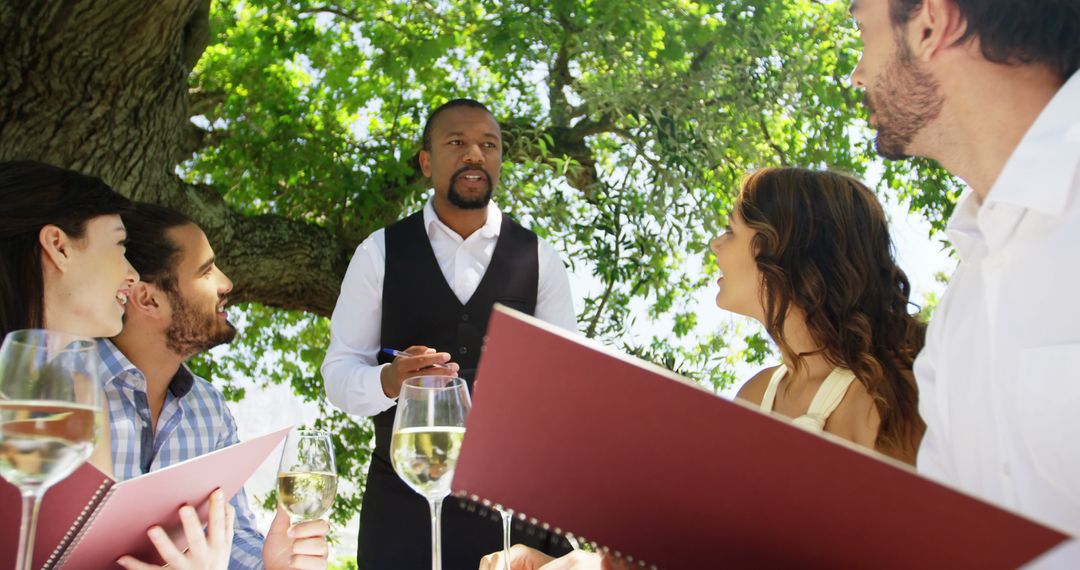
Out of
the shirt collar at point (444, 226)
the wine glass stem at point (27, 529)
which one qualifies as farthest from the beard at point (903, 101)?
the shirt collar at point (444, 226)

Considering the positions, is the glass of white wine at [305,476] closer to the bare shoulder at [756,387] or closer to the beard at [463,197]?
the bare shoulder at [756,387]

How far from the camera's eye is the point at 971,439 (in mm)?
1324

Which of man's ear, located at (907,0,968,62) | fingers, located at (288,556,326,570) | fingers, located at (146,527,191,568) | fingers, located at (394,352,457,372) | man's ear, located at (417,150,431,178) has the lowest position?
fingers, located at (288,556,326,570)

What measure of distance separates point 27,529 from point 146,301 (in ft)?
6.24

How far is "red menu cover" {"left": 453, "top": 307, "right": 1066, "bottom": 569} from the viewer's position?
0.84 m

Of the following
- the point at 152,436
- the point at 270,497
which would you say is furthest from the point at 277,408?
the point at 152,436

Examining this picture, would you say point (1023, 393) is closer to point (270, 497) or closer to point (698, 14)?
point (698, 14)

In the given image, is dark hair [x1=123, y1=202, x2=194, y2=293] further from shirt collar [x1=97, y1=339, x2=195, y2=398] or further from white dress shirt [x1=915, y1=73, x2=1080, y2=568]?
white dress shirt [x1=915, y1=73, x2=1080, y2=568]

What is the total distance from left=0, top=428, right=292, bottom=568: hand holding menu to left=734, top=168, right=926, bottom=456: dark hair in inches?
51.5

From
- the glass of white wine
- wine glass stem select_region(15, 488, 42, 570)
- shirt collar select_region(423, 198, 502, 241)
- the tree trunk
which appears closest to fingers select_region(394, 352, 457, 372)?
the glass of white wine

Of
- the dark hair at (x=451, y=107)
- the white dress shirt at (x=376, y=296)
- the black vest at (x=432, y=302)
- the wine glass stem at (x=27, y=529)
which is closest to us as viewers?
the wine glass stem at (x=27, y=529)

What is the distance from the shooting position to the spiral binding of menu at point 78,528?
4.37 ft

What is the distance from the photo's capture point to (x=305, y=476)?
185 centimetres

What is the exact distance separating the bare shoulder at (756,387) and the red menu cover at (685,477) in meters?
1.57
